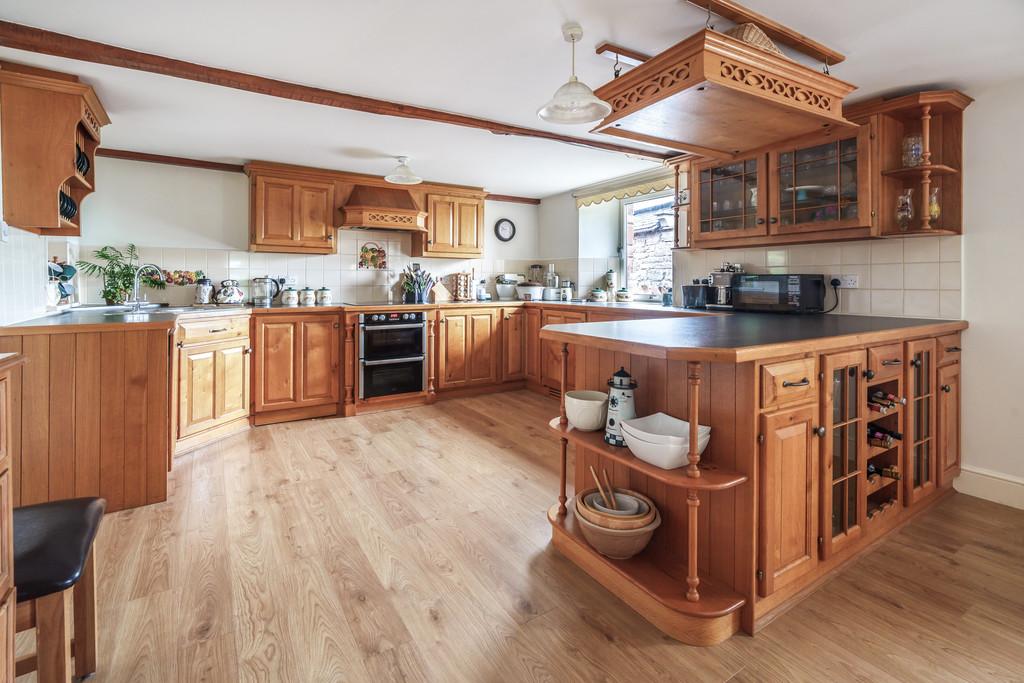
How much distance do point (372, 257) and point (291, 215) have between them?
865mm

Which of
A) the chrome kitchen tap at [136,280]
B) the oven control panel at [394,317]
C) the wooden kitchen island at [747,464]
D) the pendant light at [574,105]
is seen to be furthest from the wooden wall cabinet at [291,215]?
the wooden kitchen island at [747,464]

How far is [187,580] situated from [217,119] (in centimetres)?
266

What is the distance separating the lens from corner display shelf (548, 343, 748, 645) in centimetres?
146

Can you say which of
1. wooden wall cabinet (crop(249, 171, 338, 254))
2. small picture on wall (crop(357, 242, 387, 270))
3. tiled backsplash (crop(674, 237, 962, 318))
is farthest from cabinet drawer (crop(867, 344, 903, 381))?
small picture on wall (crop(357, 242, 387, 270))

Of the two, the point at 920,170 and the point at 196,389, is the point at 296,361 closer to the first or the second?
the point at 196,389

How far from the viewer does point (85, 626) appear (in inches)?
52.0

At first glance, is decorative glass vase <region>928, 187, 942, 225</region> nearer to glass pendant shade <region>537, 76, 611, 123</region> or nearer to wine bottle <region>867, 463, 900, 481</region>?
wine bottle <region>867, 463, 900, 481</region>

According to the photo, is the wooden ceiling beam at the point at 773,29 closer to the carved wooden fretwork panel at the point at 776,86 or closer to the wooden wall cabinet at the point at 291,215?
the carved wooden fretwork panel at the point at 776,86

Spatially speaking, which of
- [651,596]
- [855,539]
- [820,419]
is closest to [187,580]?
[651,596]

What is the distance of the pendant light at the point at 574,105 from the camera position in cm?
188

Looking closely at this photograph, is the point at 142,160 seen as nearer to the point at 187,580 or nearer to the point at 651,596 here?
the point at 187,580

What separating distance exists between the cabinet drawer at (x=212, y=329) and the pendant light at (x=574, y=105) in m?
2.58

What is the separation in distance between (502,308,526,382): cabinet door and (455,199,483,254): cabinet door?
806mm

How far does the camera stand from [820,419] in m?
1.71
